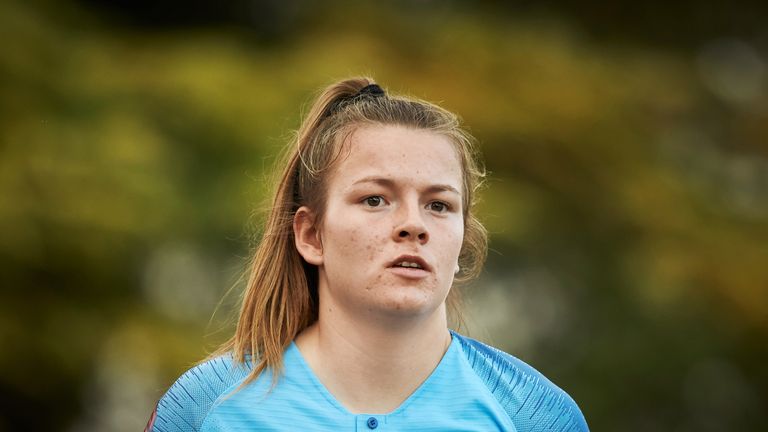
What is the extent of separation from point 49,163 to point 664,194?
5.42 m

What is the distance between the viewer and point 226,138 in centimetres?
1107

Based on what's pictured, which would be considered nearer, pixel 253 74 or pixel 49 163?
pixel 49 163

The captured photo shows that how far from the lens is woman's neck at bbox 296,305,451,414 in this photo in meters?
3.97

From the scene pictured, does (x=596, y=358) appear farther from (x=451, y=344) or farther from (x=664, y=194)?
(x=451, y=344)

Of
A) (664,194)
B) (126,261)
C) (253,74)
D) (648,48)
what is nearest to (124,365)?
(126,261)

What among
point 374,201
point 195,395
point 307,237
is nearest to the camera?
point 374,201

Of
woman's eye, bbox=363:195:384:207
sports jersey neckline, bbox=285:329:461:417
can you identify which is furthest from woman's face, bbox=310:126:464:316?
sports jersey neckline, bbox=285:329:461:417

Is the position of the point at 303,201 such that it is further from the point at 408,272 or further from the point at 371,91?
the point at 408,272

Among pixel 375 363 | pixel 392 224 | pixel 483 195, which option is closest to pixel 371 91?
pixel 392 224

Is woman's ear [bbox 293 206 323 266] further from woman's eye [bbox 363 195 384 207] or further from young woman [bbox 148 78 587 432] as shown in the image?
woman's eye [bbox 363 195 384 207]

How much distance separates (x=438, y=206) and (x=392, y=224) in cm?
20

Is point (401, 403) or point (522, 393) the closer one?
point (401, 403)

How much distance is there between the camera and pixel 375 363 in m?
3.98

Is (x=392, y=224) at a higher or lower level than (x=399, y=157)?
lower
